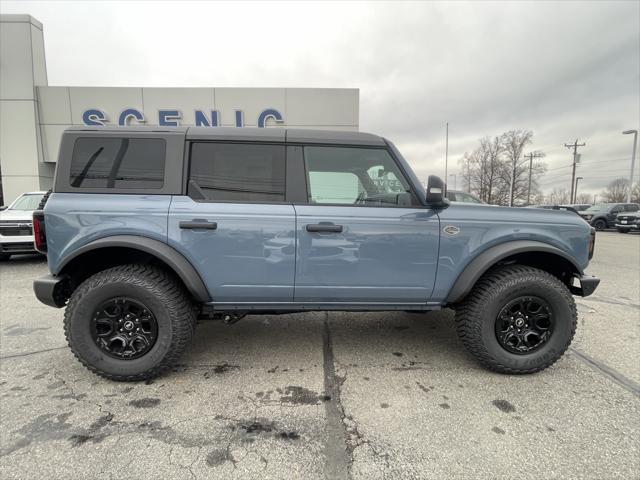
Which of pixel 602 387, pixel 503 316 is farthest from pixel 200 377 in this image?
pixel 602 387

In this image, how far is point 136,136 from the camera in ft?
8.78

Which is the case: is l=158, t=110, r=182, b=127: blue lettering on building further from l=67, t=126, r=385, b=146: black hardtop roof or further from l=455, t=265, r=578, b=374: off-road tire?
l=455, t=265, r=578, b=374: off-road tire

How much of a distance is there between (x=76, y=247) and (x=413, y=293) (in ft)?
8.84

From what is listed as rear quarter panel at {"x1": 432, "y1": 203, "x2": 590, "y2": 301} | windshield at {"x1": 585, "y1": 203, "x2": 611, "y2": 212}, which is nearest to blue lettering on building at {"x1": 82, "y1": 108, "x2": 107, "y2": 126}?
rear quarter panel at {"x1": 432, "y1": 203, "x2": 590, "y2": 301}

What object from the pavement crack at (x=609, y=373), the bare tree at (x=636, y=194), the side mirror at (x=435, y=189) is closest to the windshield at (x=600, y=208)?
the pavement crack at (x=609, y=373)

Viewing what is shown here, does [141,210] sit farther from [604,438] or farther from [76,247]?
[604,438]

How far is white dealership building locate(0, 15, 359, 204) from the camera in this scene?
13.0 metres

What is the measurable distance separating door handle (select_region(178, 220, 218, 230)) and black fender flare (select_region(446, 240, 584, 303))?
2.01 m

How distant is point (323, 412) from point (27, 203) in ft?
30.0

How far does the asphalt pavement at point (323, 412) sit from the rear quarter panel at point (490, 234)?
2.91ft

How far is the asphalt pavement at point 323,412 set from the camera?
72.4 inches

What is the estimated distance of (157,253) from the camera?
2.50 metres

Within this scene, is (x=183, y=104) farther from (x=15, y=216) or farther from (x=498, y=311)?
(x=498, y=311)

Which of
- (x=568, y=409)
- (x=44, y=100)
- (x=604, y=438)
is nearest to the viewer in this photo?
(x=604, y=438)
